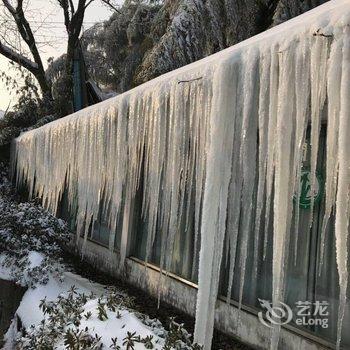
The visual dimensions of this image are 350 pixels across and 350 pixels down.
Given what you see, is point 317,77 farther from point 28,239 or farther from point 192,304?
point 28,239

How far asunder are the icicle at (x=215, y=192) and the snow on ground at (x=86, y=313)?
42cm

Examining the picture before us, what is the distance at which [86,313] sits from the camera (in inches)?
153

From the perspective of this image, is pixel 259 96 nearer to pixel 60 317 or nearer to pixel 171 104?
pixel 171 104

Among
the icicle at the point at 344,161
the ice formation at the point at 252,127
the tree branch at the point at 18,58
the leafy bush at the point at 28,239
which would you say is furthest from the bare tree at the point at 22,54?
the icicle at the point at 344,161

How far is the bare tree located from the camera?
17031 mm

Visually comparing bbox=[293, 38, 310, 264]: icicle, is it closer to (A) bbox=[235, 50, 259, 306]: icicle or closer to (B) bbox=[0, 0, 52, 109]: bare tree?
(A) bbox=[235, 50, 259, 306]: icicle

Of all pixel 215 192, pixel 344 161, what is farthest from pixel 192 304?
pixel 344 161

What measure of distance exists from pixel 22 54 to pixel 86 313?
15.3 meters

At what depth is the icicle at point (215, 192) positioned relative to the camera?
330 centimetres

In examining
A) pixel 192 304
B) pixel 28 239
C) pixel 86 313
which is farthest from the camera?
pixel 28 239

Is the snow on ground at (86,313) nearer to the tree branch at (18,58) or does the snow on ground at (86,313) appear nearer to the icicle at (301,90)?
the icicle at (301,90)

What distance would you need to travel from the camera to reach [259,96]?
10.1 feet

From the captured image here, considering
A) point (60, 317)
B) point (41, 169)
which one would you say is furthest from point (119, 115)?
point (41, 169)

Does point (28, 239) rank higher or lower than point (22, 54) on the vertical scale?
→ lower
